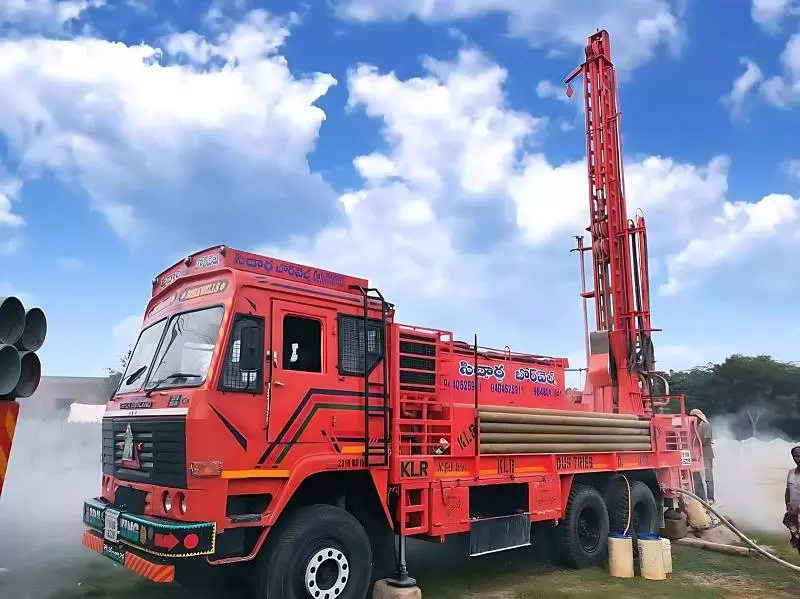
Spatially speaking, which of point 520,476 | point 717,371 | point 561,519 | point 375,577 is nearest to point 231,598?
point 375,577

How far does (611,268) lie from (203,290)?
800 cm

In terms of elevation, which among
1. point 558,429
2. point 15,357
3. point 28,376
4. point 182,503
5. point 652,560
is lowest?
point 652,560

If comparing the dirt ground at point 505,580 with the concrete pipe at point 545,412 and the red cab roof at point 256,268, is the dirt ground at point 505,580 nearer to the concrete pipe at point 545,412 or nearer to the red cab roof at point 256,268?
the concrete pipe at point 545,412

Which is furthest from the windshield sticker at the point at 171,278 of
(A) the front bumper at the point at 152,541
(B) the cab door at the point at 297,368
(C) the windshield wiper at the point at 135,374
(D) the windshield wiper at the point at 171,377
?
(A) the front bumper at the point at 152,541

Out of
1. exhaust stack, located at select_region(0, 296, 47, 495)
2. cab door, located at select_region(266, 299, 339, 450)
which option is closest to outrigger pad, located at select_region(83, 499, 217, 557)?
cab door, located at select_region(266, 299, 339, 450)

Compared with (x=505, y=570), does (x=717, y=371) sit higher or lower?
higher

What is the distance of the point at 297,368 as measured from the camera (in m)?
6.84

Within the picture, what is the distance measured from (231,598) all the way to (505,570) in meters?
3.65

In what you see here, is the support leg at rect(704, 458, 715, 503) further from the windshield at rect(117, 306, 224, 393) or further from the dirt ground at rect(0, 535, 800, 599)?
the windshield at rect(117, 306, 224, 393)

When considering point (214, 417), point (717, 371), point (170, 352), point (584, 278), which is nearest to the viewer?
point (214, 417)

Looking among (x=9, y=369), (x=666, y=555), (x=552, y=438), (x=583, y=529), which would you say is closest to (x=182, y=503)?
(x=9, y=369)

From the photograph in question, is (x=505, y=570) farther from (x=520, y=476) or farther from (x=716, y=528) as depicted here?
(x=716, y=528)

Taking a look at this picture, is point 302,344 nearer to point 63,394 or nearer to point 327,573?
point 327,573

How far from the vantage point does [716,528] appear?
12070mm
